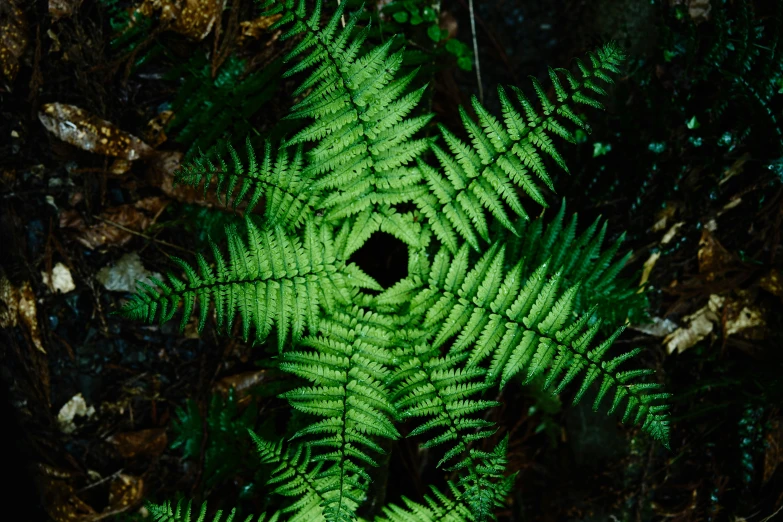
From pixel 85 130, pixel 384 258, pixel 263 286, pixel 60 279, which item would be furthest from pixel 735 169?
pixel 60 279

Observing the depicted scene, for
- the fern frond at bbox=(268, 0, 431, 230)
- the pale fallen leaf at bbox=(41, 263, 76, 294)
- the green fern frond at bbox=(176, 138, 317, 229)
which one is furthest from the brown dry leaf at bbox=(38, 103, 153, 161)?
the fern frond at bbox=(268, 0, 431, 230)

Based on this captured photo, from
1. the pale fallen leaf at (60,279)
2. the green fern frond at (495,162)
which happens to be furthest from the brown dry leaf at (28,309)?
the green fern frond at (495,162)

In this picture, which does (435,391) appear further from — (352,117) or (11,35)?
(11,35)

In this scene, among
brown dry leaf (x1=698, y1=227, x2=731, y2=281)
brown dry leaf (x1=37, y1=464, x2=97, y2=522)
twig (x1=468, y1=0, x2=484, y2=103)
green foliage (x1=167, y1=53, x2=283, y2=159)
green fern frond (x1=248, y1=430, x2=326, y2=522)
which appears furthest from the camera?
twig (x1=468, y1=0, x2=484, y2=103)

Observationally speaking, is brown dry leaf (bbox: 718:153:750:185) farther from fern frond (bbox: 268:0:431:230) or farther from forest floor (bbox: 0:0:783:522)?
fern frond (bbox: 268:0:431:230)

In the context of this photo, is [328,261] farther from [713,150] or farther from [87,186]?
[713,150]

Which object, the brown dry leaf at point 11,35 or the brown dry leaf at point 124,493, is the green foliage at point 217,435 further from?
the brown dry leaf at point 11,35

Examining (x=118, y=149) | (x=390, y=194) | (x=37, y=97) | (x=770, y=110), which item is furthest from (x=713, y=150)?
(x=37, y=97)
